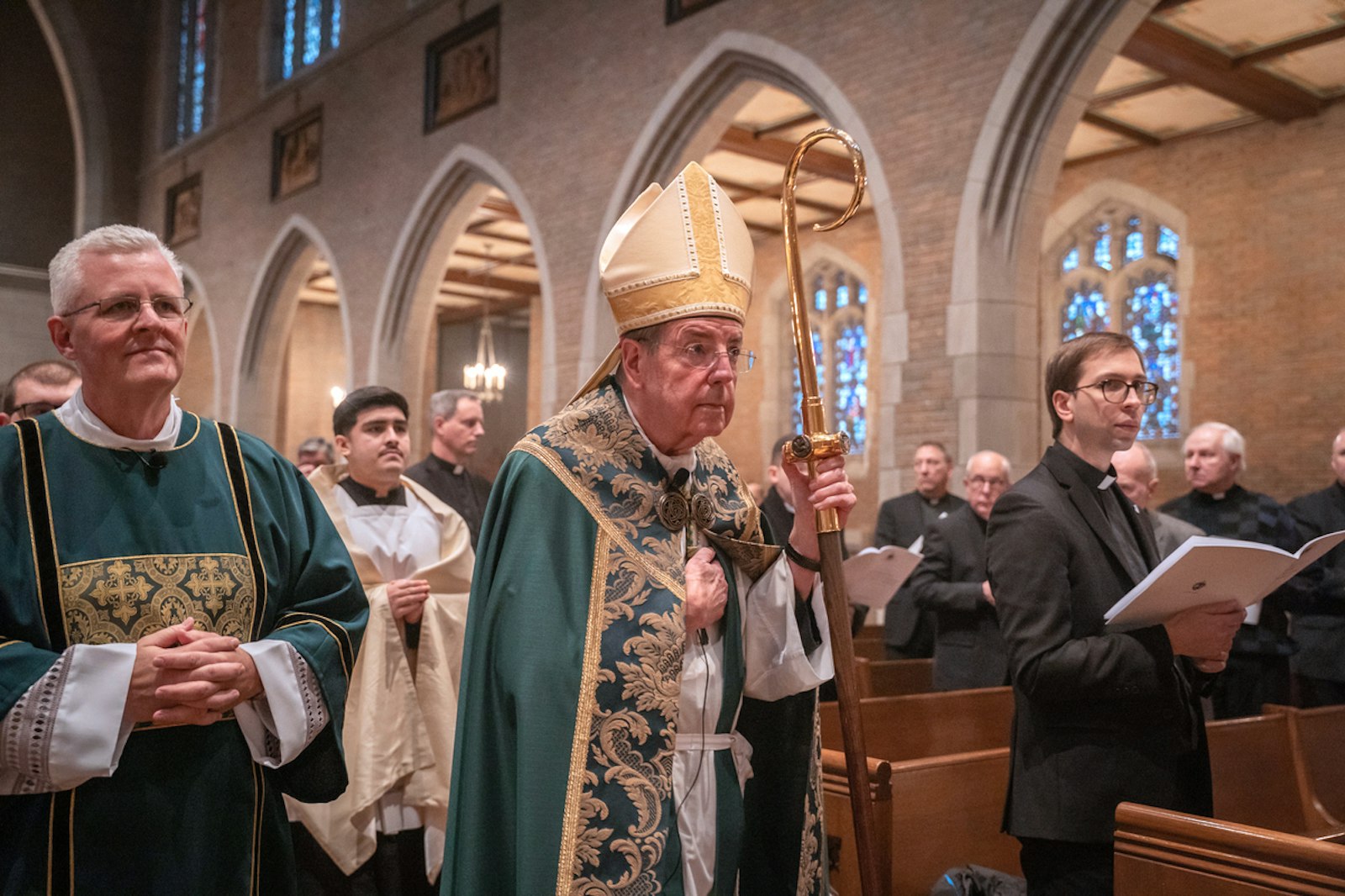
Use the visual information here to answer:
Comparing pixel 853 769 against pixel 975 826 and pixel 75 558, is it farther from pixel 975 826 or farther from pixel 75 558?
pixel 975 826

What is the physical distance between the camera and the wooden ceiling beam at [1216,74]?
8984mm

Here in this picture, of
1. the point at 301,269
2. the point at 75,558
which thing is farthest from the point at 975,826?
→ the point at 301,269

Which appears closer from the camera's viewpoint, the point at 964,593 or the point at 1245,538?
the point at 964,593

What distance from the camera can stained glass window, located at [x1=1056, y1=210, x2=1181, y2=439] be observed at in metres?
11.8

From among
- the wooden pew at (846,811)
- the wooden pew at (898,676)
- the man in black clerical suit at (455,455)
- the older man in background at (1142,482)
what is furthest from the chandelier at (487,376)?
the wooden pew at (846,811)

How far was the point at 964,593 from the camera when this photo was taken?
4531 millimetres

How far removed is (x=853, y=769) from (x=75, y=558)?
4.16ft

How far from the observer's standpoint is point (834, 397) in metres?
14.9

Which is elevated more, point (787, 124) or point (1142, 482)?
point (787, 124)

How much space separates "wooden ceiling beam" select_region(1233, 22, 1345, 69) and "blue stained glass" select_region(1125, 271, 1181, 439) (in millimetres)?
2831

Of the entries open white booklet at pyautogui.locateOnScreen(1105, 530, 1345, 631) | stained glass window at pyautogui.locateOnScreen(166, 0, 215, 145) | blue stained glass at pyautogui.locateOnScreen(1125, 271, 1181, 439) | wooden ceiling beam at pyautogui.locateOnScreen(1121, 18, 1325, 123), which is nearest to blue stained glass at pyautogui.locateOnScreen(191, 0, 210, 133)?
stained glass window at pyautogui.locateOnScreen(166, 0, 215, 145)

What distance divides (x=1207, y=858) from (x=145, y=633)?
1886mm

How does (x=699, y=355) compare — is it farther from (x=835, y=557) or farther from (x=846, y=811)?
(x=846, y=811)

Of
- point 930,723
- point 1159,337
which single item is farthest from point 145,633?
point 1159,337
